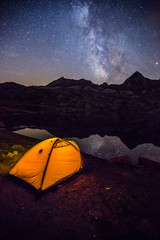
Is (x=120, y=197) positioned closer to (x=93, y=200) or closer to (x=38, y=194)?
(x=93, y=200)

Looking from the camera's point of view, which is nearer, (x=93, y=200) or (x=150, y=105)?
(x=93, y=200)

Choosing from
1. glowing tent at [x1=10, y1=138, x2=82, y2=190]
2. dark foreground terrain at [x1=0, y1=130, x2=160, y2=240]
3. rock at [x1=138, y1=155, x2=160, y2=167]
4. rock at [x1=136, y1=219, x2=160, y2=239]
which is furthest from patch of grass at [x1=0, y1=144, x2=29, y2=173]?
rock at [x1=138, y1=155, x2=160, y2=167]

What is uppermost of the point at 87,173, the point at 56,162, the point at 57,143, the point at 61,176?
the point at 57,143

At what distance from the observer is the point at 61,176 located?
5926 millimetres

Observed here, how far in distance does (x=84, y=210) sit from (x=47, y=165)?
2.16 meters

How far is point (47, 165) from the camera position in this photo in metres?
5.54

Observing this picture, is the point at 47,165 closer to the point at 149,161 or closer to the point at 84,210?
the point at 84,210

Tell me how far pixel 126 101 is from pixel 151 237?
9693 cm

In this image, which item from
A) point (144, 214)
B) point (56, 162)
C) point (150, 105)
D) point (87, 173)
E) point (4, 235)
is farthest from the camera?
point (150, 105)

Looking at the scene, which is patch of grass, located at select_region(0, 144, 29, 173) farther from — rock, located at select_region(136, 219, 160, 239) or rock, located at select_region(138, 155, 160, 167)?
rock, located at select_region(138, 155, 160, 167)

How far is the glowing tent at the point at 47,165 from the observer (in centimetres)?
539

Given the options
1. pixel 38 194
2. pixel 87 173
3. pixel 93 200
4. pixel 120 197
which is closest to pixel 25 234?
pixel 38 194

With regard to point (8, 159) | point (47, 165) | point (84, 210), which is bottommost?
point (84, 210)

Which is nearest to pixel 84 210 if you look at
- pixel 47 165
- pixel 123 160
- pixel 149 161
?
pixel 47 165
